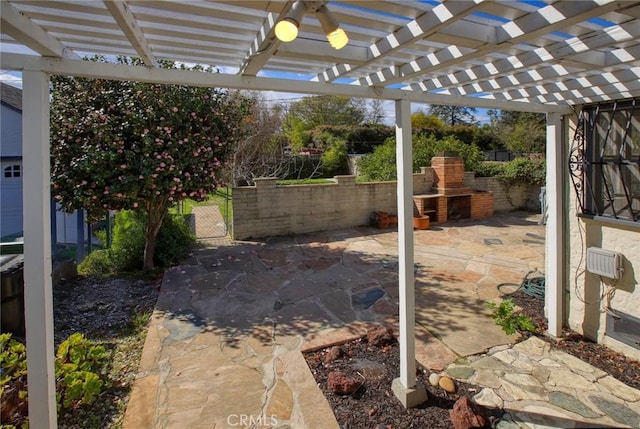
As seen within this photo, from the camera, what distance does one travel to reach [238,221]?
868 centimetres

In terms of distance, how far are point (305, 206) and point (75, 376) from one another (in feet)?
23.1

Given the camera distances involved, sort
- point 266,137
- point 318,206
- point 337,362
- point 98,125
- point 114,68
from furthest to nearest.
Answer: point 266,137 → point 318,206 → point 98,125 → point 337,362 → point 114,68

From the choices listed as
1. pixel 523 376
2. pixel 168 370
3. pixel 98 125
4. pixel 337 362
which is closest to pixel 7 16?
pixel 168 370

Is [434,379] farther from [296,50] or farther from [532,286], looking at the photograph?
[532,286]

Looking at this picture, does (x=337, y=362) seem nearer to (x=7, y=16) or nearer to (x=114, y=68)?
(x=114, y=68)

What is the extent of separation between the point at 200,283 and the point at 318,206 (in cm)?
456

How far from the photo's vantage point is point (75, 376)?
2773mm

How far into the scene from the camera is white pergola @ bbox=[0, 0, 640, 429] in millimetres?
1750

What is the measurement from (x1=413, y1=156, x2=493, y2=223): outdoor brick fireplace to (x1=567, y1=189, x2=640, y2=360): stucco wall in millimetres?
6429

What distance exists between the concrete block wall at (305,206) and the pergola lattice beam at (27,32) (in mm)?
6613

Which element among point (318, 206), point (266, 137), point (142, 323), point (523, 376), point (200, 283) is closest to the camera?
point (523, 376)

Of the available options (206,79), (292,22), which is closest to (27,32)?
(206,79)

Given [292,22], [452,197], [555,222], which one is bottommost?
[555,222]

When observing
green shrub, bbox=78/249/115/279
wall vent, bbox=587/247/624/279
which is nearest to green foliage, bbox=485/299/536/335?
wall vent, bbox=587/247/624/279
